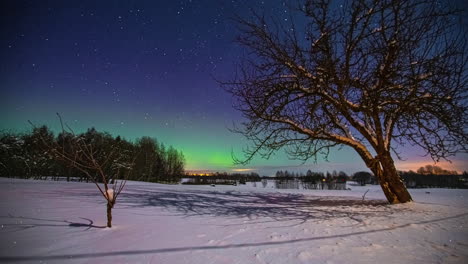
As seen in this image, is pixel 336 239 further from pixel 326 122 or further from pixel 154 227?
pixel 326 122

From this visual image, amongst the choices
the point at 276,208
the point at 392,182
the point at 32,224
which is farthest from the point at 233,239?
the point at 392,182

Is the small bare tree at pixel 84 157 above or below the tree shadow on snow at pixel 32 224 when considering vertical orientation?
above

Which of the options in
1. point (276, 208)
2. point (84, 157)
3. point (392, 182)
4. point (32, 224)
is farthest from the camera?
point (392, 182)

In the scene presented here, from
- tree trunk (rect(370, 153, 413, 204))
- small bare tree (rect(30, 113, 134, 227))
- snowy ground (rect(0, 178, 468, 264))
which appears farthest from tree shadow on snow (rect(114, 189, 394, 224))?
small bare tree (rect(30, 113, 134, 227))

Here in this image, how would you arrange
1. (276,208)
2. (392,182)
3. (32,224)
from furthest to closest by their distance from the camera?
1. (392,182)
2. (276,208)
3. (32,224)

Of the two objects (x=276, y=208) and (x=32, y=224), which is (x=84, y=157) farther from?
(x=276, y=208)

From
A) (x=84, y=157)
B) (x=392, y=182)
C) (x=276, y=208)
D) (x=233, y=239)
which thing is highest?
(x=84, y=157)

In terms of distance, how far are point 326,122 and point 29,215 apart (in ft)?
31.2

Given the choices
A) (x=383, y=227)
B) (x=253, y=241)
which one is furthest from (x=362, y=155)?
(x=253, y=241)

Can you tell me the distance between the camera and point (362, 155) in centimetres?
855

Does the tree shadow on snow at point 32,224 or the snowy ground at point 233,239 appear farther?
the tree shadow on snow at point 32,224

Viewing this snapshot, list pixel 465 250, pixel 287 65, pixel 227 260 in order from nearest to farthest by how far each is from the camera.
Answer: pixel 227 260, pixel 465 250, pixel 287 65

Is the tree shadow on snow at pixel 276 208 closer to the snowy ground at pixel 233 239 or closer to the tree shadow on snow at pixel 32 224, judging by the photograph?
the snowy ground at pixel 233 239

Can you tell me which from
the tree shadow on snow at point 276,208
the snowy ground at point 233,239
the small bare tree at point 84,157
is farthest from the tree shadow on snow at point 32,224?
the tree shadow on snow at point 276,208
